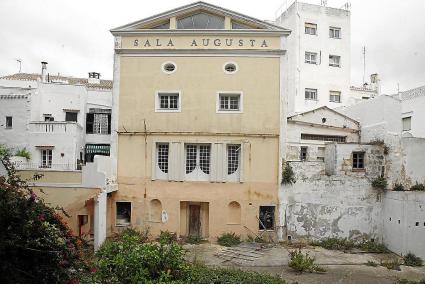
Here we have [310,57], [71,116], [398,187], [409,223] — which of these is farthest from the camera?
[310,57]

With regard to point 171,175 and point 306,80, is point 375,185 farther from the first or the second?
point 306,80

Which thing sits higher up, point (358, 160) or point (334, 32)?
point (334, 32)

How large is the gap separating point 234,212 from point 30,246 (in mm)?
15158

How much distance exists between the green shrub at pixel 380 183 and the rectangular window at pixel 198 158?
8741mm

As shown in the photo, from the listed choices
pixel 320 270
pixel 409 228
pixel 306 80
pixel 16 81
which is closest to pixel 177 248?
pixel 320 270

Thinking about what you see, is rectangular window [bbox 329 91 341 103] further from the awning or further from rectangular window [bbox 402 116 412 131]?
the awning

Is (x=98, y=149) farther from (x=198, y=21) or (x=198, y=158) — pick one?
(x=198, y=21)

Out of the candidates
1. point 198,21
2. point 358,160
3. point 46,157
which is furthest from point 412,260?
point 46,157

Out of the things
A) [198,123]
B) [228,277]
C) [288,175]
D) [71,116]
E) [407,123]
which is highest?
[71,116]

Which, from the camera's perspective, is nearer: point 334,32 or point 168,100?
point 168,100

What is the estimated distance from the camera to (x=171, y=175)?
20.8 m

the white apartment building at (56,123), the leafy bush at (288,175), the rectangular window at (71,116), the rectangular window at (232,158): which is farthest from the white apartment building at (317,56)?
the rectangular window at (71,116)

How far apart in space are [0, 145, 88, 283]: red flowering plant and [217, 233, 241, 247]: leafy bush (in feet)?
43.9

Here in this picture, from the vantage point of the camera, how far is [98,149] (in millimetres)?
25391
